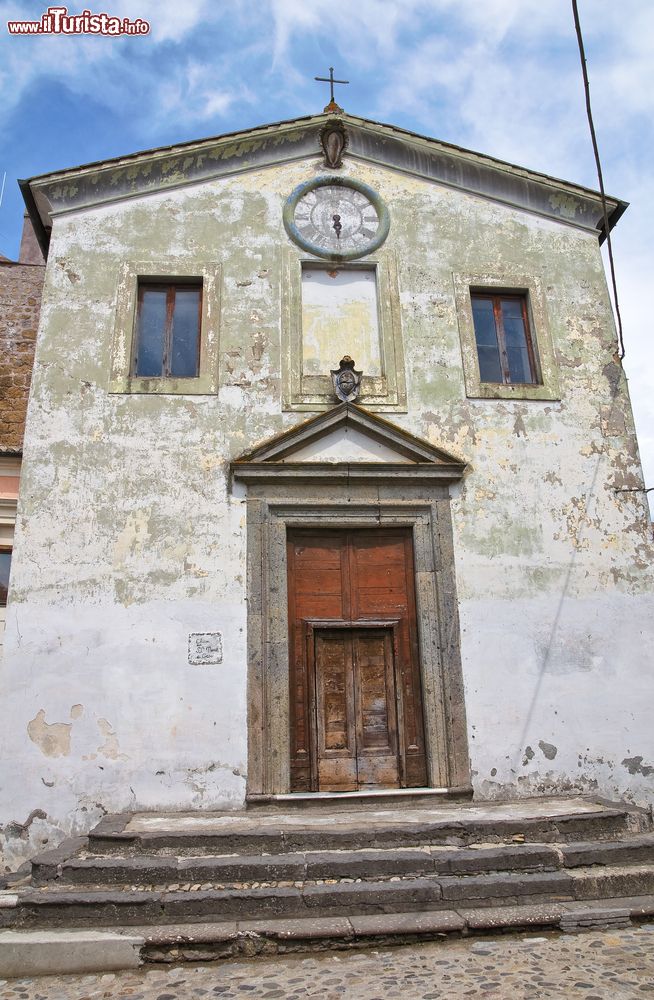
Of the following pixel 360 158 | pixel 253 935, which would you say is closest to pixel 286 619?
pixel 253 935

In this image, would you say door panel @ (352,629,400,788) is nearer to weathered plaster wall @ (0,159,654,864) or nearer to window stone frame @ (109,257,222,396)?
weathered plaster wall @ (0,159,654,864)

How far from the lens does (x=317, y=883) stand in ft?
17.5

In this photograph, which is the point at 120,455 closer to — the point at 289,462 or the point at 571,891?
the point at 289,462

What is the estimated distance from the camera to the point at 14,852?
22.6 feet

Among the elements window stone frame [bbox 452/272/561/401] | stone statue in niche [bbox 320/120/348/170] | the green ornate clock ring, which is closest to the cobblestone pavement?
window stone frame [bbox 452/272/561/401]

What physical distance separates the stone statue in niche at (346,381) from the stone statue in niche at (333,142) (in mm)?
2874

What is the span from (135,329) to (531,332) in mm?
4801

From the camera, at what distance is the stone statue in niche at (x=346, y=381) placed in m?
8.40

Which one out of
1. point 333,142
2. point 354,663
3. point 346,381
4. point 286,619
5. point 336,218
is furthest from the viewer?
point 333,142

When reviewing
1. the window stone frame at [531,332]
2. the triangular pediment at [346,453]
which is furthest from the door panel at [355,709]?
the window stone frame at [531,332]

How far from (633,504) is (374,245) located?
→ 4.39 m

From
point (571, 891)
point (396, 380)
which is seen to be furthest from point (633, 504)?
point (571, 891)

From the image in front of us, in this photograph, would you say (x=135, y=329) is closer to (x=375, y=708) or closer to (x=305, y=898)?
(x=375, y=708)

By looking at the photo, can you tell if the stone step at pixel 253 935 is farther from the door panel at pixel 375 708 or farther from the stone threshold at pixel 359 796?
the door panel at pixel 375 708
